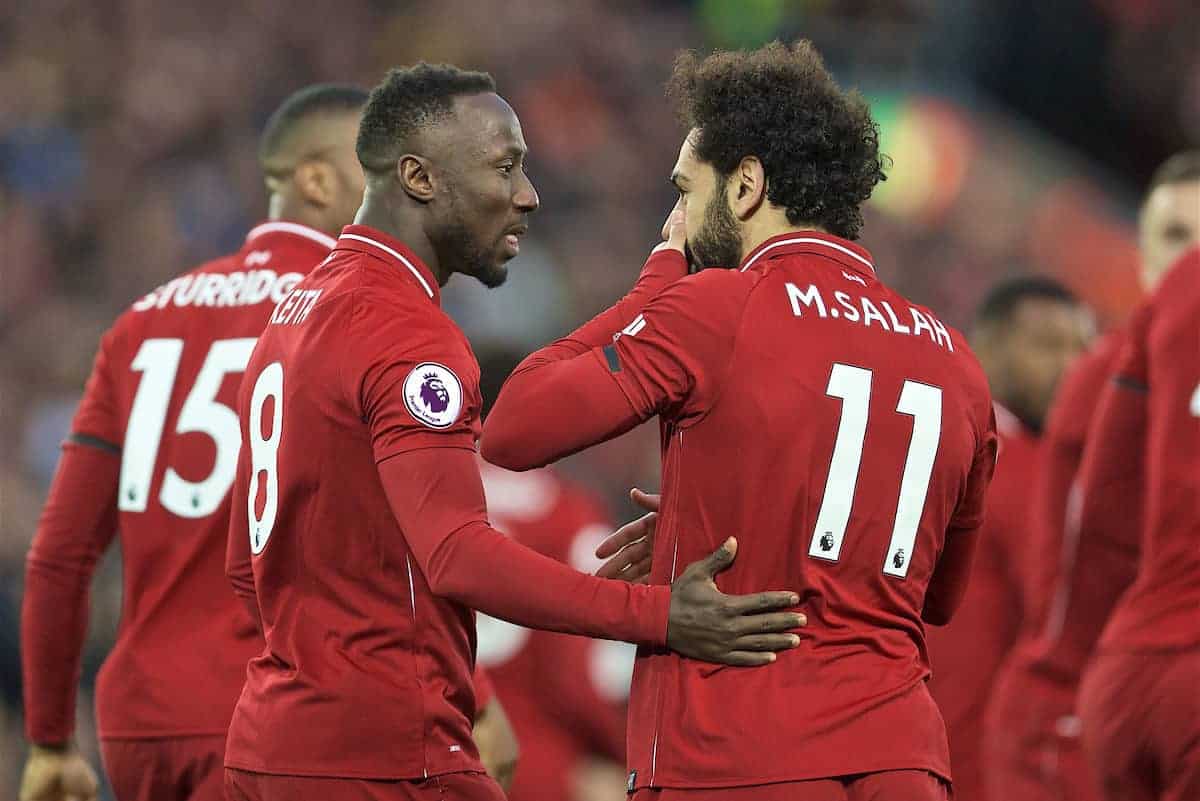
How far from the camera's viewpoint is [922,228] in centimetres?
1431

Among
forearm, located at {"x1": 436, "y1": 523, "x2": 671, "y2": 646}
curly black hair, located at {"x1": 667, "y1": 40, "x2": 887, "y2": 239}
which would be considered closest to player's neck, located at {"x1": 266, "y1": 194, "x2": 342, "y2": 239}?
curly black hair, located at {"x1": 667, "y1": 40, "x2": 887, "y2": 239}

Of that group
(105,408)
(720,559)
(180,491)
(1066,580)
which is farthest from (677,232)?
(1066,580)

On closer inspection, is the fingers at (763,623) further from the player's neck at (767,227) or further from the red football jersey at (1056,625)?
the red football jersey at (1056,625)

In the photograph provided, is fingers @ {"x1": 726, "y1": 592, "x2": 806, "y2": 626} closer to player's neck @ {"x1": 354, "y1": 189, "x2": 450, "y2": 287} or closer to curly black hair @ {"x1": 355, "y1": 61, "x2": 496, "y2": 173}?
player's neck @ {"x1": 354, "y1": 189, "x2": 450, "y2": 287}

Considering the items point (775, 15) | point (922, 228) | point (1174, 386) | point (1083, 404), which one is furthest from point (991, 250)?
point (1174, 386)

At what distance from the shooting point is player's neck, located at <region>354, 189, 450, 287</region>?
347cm

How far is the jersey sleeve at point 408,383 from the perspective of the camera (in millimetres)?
3086

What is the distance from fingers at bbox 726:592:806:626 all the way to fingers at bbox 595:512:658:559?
45 centimetres

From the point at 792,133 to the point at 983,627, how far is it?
336 centimetres

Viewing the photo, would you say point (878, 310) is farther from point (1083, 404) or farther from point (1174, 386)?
point (1083, 404)

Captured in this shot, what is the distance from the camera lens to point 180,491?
4.20 m

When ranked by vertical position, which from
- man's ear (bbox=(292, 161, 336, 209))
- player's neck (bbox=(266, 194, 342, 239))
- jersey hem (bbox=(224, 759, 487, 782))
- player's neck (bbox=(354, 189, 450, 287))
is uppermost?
man's ear (bbox=(292, 161, 336, 209))

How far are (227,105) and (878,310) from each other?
9443 mm

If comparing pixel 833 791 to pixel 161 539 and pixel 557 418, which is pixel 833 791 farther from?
pixel 161 539
